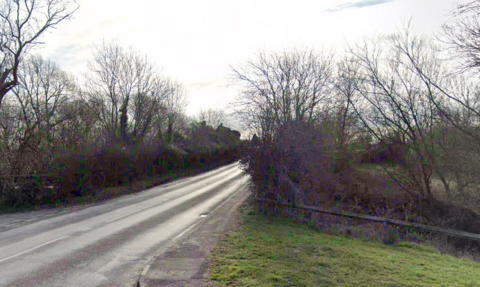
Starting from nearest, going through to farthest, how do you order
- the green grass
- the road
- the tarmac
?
the green grass
the tarmac
the road

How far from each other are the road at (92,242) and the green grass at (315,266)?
202 cm

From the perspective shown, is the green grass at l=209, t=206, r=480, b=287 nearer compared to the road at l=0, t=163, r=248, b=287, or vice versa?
the green grass at l=209, t=206, r=480, b=287

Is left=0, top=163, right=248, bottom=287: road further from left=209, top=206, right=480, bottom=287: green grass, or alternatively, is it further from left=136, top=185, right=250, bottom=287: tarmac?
left=209, top=206, right=480, bottom=287: green grass

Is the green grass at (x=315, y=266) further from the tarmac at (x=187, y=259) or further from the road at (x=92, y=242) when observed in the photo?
the road at (x=92, y=242)

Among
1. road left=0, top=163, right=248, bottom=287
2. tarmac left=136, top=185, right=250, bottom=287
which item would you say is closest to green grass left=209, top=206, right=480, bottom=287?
tarmac left=136, top=185, right=250, bottom=287

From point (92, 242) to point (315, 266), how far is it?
6.57 m

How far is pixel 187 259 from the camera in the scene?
27.9ft

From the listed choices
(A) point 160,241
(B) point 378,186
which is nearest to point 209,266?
(A) point 160,241

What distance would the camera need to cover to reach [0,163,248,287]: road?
7457 millimetres

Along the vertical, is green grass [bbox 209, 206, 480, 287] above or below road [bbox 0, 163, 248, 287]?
above

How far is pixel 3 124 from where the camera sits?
2253 cm

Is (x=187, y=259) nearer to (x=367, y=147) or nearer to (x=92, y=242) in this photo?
(x=92, y=242)

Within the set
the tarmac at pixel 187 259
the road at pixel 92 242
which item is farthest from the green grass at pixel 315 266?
the road at pixel 92 242

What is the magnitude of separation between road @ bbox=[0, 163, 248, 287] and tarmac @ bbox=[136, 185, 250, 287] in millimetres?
341
